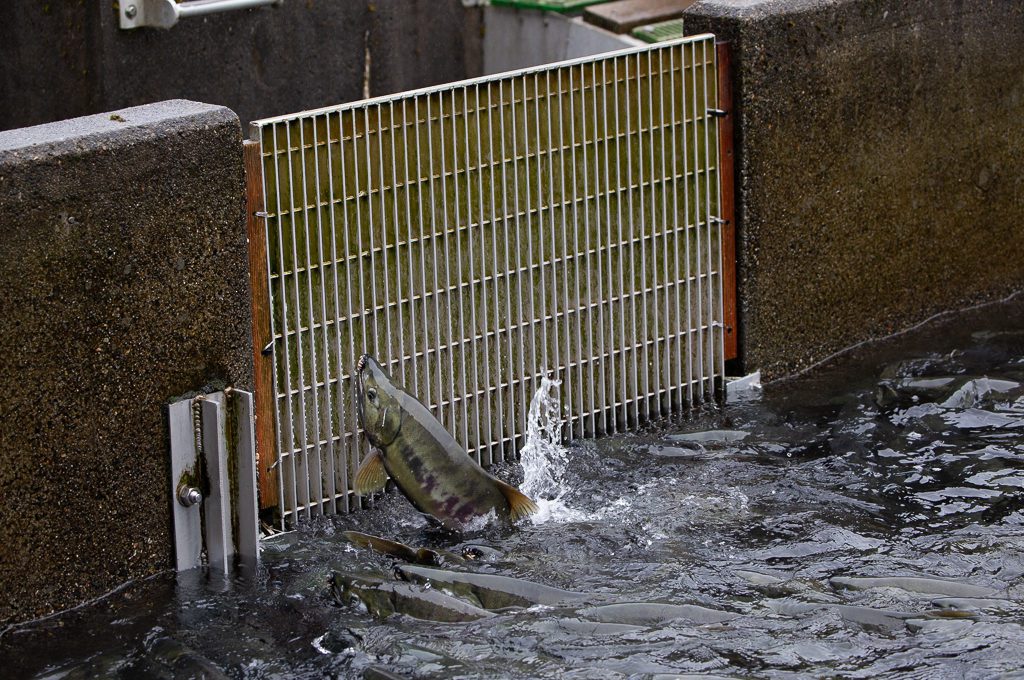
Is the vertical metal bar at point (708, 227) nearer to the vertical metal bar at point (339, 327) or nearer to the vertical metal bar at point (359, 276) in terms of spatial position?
the vertical metal bar at point (359, 276)

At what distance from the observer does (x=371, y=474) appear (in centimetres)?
724

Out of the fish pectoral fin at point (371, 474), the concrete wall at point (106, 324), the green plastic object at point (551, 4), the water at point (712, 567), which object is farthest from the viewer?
the green plastic object at point (551, 4)

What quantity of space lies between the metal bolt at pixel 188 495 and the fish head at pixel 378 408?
77 cm

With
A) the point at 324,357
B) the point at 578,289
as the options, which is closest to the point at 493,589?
the point at 324,357

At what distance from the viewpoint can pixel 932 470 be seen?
8062 mm

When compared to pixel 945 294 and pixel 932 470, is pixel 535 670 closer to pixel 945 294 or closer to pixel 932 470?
pixel 932 470

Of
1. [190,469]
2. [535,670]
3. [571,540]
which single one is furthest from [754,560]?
[190,469]

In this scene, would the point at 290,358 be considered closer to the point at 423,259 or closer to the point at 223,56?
the point at 423,259

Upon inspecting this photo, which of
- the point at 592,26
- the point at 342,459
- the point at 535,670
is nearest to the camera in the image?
the point at 535,670

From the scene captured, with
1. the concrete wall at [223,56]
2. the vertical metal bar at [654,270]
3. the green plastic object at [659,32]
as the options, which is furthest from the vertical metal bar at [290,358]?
the green plastic object at [659,32]

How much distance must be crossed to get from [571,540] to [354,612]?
1.17 meters

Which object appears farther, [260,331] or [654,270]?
[654,270]

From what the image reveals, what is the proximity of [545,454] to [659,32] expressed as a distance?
15.3 ft

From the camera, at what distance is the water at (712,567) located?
20.4 ft
